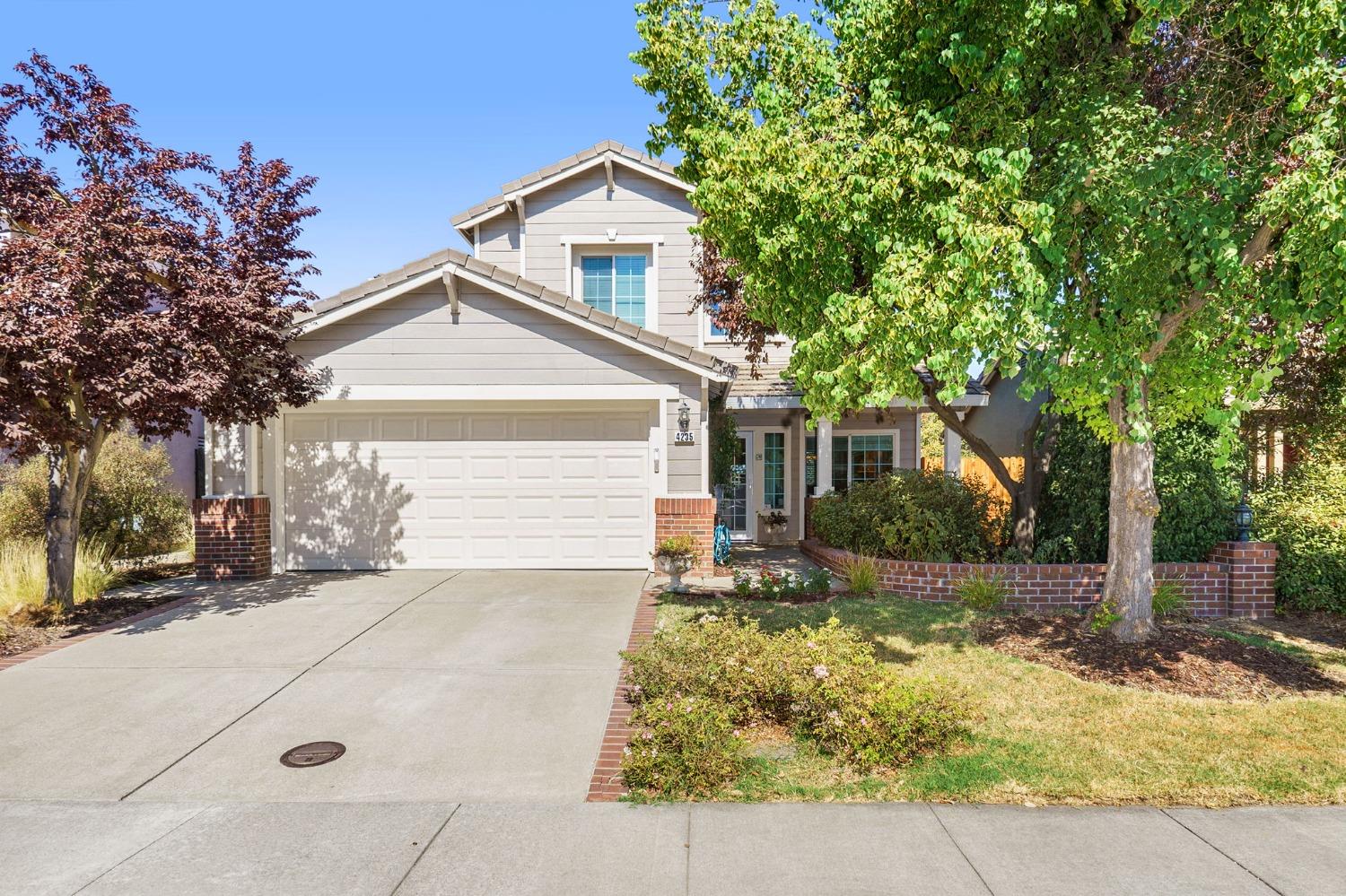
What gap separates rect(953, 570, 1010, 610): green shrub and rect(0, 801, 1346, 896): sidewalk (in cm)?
421

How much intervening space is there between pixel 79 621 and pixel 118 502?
13.0 feet

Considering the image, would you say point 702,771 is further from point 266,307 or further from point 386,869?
point 266,307

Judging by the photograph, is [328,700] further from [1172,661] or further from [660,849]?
[1172,661]

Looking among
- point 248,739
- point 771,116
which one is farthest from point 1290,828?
point 248,739

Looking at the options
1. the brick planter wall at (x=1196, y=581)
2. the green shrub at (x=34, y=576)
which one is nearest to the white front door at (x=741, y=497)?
the brick planter wall at (x=1196, y=581)

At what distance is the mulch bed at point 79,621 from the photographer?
718 cm

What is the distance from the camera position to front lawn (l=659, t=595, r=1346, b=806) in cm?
428

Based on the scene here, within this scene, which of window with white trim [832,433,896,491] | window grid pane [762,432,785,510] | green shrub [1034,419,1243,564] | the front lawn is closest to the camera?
the front lawn

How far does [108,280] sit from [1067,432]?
11078mm

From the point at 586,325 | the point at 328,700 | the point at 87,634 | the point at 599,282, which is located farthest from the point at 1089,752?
the point at 599,282

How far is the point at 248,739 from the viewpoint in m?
5.05

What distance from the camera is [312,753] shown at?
15.8 ft

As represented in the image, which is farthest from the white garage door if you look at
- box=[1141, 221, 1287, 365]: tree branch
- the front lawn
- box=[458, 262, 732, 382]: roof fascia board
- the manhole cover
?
box=[1141, 221, 1287, 365]: tree branch

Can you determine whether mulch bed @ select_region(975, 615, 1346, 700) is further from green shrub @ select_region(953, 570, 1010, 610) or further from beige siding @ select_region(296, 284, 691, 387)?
beige siding @ select_region(296, 284, 691, 387)
